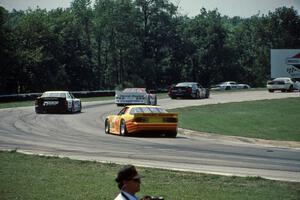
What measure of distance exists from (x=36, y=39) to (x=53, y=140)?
5559 centimetres

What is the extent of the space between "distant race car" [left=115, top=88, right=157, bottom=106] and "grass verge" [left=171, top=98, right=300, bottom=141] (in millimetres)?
2892

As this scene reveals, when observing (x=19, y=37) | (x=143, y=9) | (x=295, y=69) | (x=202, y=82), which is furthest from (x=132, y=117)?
(x=202, y=82)

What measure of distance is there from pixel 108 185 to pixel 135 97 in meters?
30.1

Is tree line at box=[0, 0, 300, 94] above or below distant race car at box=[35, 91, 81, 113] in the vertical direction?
above

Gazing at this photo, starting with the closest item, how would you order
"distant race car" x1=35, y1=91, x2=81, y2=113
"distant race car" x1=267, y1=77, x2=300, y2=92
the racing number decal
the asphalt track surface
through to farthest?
the asphalt track surface → the racing number decal → "distant race car" x1=35, y1=91, x2=81, y2=113 → "distant race car" x1=267, y1=77, x2=300, y2=92

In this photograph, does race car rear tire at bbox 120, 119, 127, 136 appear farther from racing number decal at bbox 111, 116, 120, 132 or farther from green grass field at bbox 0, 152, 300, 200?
green grass field at bbox 0, 152, 300, 200

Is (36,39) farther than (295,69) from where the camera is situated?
Yes

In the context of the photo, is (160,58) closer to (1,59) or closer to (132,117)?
(1,59)

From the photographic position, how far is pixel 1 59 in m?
60.2

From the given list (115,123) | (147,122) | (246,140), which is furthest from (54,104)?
(246,140)

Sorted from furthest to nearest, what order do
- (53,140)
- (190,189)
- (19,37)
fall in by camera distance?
1. (19,37)
2. (53,140)
3. (190,189)

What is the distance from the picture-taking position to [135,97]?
40.5 metres

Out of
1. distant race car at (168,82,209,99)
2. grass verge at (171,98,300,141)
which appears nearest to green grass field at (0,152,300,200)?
grass verge at (171,98,300,141)

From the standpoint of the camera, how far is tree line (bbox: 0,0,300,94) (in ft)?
224
